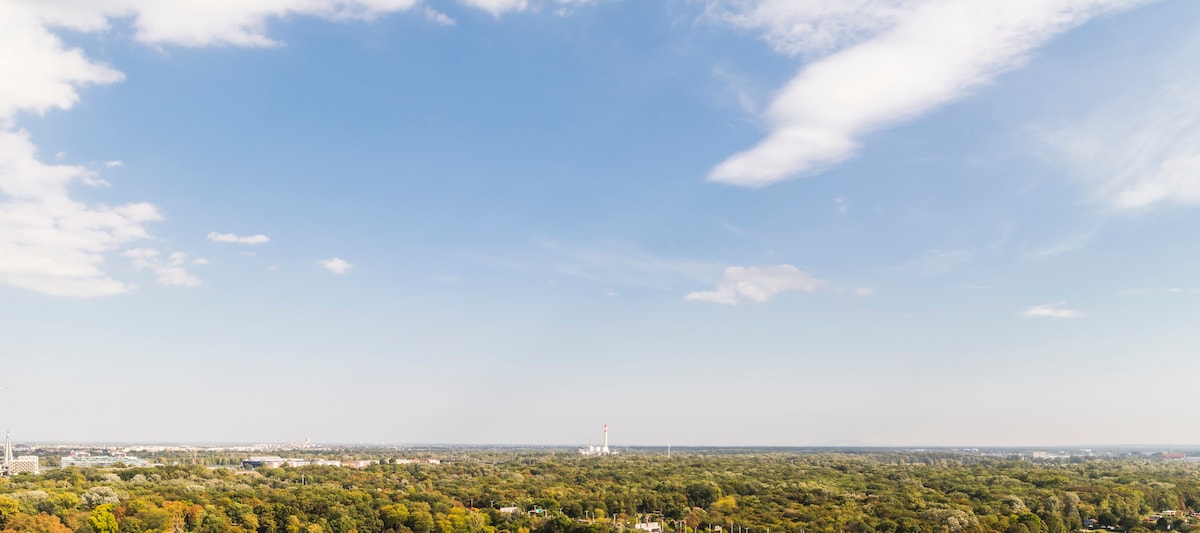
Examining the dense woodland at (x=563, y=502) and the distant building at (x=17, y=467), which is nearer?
the dense woodland at (x=563, y=502)

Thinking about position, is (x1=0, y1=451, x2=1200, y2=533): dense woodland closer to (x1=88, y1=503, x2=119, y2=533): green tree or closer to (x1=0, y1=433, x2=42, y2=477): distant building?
(x1=88, y1=503, x2=119, y2=533): green tree

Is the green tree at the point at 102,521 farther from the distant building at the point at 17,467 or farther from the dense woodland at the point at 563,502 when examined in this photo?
the distant building at the point at 17,467

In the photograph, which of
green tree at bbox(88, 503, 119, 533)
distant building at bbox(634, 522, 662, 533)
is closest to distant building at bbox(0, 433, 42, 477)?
green tree at bbox(88, 503, 119, 533)

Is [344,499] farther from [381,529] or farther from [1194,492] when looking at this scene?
[1194,492]

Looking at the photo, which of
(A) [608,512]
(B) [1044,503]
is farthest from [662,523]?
(B) [1044,503]

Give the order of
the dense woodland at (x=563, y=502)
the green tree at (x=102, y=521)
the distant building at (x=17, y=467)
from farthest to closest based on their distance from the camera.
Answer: the distant building at (x=17, y=467) < the dense woodland at (x=563, y=502) < the green tree at (x=102, y=521)

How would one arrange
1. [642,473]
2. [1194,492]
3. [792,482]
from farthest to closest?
[642,473] → [792,482] → [1194,492]

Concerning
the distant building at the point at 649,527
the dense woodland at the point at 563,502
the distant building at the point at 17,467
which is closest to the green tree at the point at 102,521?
the dense woodland at the point at 563,502

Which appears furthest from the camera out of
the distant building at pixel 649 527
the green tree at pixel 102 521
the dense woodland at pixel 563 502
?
the distant building at pixel 649 527
